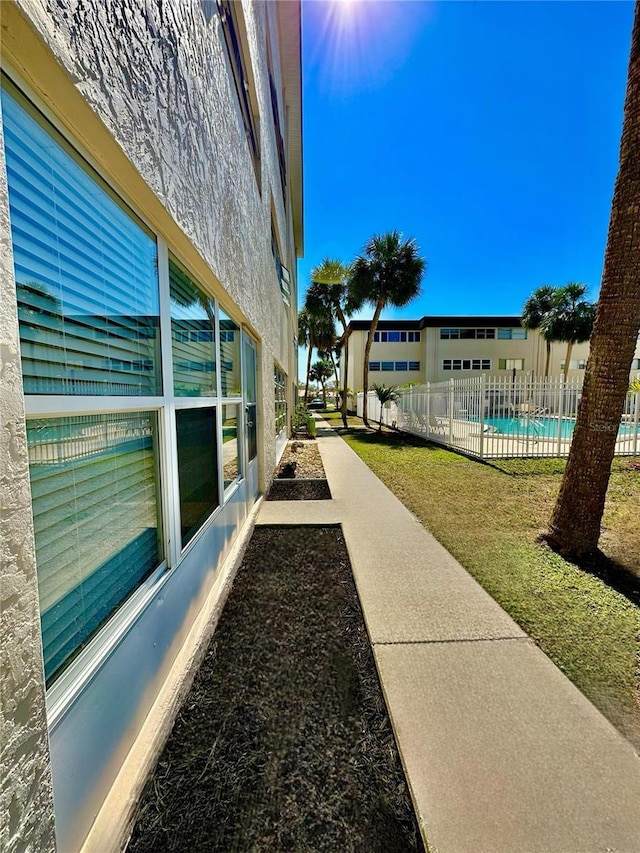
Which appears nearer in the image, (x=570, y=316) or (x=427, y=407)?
(x=427, y=407)

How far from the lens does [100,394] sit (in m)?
1.76

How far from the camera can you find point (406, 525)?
212 inches

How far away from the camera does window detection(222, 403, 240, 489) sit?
166 inches

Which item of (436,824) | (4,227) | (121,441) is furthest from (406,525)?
(4,227)

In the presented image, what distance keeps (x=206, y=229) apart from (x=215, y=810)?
→ 3.64 m

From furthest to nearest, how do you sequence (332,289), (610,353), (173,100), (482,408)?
(332,289), (482,408), (610,353), (173,100)

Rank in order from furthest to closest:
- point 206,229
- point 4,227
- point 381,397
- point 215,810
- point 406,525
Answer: point 381,397 → point 406,525 → point 206,229 → point 215,810 → point 4,227

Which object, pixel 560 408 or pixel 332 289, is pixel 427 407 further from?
pixel 332 289

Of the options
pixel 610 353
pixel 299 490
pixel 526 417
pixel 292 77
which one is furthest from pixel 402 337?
pixel 610 353

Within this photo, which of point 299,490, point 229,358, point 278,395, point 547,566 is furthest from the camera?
point 278,395

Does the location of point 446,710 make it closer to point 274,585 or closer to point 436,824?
point 436,824

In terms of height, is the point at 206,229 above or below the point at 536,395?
above

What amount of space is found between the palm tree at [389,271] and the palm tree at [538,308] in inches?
702

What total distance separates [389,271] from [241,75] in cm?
1594
